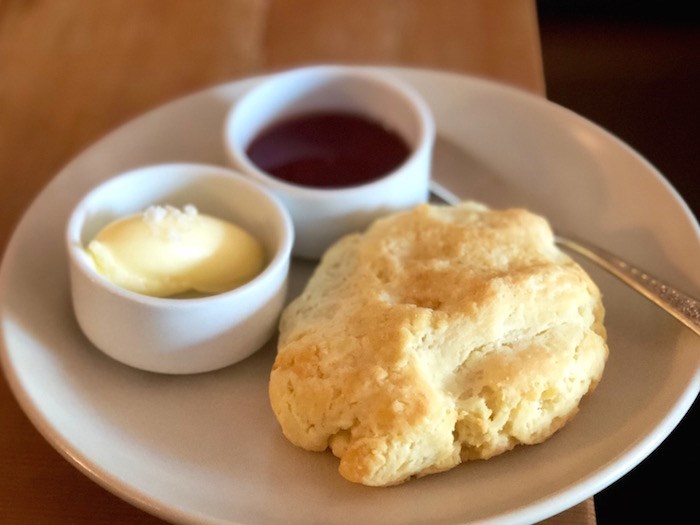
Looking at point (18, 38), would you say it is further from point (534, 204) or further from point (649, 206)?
point (649, 206)

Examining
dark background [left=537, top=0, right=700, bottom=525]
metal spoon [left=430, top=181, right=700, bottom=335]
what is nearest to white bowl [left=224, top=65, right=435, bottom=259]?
metal spoon [left=430, top=181, right=700, bottom=335]

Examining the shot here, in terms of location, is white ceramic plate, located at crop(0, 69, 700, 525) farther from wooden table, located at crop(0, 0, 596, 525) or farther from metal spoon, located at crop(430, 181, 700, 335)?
wooden table, located at crop(0, 0, 596, 525)

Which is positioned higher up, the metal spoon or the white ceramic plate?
the metal spoon

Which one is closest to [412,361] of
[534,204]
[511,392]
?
[511,392]

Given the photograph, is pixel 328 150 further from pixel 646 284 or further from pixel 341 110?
pixel 646 284

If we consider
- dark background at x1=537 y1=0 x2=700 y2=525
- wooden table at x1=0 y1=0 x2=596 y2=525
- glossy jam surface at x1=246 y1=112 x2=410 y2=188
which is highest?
glossy jam surface at x1=246 y1=112 x2=410 y2=188

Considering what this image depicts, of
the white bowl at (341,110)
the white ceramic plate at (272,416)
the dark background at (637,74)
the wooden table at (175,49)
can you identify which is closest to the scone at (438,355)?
the white ceramic plate at (272,416)
